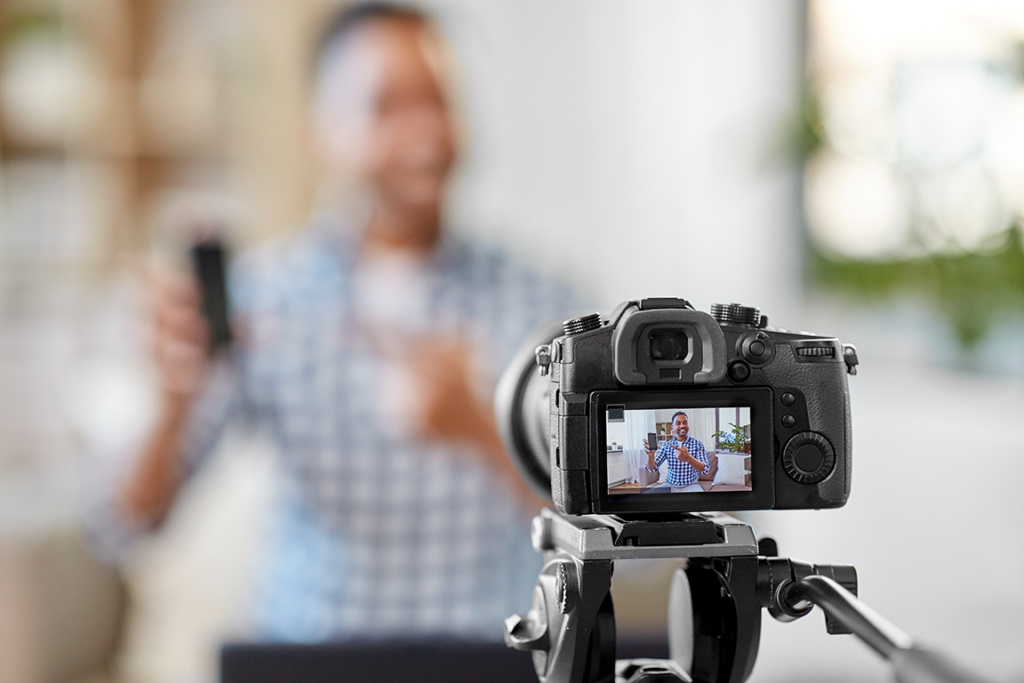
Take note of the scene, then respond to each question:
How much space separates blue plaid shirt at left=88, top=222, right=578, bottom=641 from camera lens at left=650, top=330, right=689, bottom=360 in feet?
2.70

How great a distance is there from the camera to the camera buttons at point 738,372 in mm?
562

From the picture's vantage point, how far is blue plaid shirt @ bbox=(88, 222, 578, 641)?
1.41 metres

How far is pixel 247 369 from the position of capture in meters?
1.46

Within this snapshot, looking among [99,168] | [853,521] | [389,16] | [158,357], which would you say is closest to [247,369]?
[158,357]

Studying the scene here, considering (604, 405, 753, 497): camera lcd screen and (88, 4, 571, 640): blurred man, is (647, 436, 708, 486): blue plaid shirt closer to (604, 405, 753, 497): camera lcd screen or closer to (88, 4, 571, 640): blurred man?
(604, 405, 753, 497): camera lcd screen

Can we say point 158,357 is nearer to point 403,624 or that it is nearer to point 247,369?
point 247,369

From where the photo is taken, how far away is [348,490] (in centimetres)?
144

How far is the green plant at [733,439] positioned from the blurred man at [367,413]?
2.59ft

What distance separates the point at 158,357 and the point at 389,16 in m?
0.60

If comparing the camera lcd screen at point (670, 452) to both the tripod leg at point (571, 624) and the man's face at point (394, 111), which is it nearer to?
the tripod leg at point (571, 624)

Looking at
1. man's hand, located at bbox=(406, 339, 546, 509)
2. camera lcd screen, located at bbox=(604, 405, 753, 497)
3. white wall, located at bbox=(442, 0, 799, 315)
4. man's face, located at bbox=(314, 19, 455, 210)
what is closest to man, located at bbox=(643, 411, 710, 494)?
camera lcd screen, located at bbox=(604, 405, 753, 497)

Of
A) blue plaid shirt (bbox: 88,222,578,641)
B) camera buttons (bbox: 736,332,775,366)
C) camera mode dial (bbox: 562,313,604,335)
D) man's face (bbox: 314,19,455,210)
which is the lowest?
blue plaid shirt (bbox: 88,222,578,641)

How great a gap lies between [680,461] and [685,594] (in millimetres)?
111

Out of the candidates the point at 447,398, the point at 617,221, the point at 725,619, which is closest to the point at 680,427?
the point at 725,619
